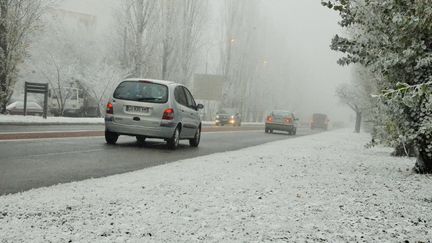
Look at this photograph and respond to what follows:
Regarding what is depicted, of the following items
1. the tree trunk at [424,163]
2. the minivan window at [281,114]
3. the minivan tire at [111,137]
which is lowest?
the minivan tire at [111,137]

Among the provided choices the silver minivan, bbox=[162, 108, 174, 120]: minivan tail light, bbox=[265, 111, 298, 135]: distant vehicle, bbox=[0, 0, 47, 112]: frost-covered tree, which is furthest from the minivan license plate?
bbox=[265, 111, 298, 135]: distant vehicle

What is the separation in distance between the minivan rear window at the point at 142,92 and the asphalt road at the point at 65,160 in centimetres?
127

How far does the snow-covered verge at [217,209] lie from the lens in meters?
4.14

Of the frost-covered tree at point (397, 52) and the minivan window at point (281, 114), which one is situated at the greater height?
the frost-covered tree at point (397, 52)

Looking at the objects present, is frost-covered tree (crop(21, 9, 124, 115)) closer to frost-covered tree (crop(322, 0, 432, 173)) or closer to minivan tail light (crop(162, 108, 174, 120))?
minivan tail light (crop(162, 108, 174, 120))

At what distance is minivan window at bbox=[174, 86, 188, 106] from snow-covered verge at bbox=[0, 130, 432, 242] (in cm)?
502

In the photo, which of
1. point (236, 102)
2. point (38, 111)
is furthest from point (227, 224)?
point (236, 102)

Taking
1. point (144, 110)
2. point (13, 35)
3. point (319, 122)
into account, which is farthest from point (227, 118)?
point (144, 110)

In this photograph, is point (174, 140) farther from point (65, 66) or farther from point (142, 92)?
point (65, 66)

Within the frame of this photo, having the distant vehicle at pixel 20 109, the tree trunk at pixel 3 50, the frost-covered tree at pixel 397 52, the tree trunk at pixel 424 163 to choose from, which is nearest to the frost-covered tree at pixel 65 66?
the distant vehicle at pixel 20 109

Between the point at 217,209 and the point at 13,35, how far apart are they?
23.3 metres

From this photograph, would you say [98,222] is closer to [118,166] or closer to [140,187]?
[140,187]

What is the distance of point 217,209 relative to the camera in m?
5.04

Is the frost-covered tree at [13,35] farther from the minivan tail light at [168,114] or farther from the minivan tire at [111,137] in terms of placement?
the minivan tail light at [168,114]
